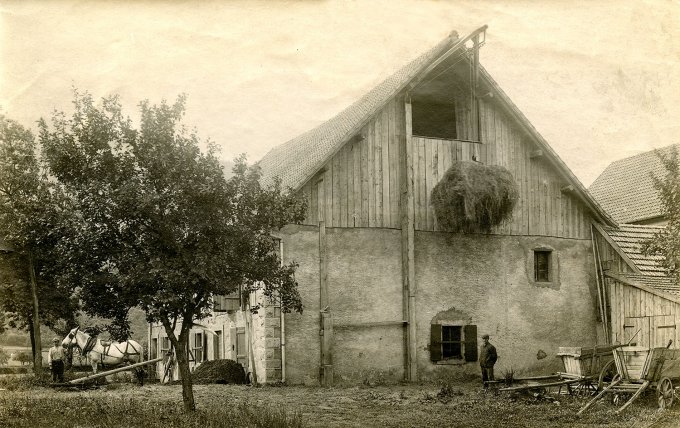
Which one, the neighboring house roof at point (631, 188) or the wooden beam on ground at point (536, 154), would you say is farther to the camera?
the neighboring house roof at point (631, 188)

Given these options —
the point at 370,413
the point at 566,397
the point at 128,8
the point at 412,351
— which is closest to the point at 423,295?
the point at 412,351

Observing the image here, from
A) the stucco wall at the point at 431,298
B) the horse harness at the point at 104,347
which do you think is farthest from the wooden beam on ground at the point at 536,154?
the horse harness at the point at 104,347

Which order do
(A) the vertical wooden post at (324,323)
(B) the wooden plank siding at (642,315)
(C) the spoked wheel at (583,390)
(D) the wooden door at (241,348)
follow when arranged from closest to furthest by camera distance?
(C) the spoked wheel at (583,390) < (B) the wooden plank siding at (642,315) < (A) the vertical wooden post at (324,323) < (D) the wooden door at (241,348)

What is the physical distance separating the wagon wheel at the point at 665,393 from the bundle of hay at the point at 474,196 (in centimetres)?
613

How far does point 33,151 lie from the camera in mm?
21031

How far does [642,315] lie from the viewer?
59.5 feet

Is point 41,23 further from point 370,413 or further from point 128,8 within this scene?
point 370,413

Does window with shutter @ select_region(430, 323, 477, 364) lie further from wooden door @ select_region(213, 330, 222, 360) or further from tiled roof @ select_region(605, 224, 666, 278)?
wooden door @ select_region(213, 330, 222, 360)

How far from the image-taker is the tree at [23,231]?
782 inches

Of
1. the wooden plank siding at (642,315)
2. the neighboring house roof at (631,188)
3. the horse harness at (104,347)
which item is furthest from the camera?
the neighboring house roof at (631,188)

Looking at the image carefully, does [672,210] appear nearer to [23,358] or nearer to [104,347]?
[104,347]

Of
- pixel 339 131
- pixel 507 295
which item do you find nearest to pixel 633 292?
pixel 507 295

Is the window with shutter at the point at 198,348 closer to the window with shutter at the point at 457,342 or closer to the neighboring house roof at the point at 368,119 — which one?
the neighboring house roof at the point at 368,119

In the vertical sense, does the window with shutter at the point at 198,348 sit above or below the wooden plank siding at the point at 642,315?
below
